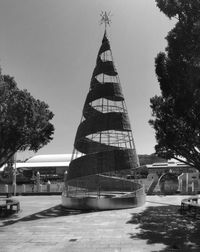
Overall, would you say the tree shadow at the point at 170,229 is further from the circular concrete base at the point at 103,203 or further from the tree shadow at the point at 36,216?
the tree shadow at the point at 36,216

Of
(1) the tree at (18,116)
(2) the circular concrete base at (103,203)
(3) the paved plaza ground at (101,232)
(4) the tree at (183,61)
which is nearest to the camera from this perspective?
(3) the paved plaza ground at (101,232)

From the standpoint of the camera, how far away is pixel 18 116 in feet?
75.7

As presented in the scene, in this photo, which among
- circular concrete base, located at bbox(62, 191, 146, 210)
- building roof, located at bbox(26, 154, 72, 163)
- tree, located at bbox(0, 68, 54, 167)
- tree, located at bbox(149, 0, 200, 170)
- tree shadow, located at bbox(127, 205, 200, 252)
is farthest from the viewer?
building roof, located at bbox(26, 154, 72, 163)

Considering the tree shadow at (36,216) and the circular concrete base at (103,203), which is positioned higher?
the circular concrete base at (103,203)

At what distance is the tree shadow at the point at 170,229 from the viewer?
12.8m

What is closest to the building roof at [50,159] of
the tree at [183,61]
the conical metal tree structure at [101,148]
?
the conical metal tree structure at [101,148]

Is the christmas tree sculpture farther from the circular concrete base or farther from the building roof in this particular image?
the building roof

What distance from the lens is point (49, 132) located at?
28.0m

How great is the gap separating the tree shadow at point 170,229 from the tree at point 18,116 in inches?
385

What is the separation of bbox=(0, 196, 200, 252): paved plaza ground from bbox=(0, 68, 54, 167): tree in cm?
562

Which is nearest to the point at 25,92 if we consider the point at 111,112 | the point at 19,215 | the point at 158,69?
the point at 111,112

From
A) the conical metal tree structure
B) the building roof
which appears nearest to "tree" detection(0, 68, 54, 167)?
the conical metal tree structure

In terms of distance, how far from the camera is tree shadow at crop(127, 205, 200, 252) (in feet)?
42.0

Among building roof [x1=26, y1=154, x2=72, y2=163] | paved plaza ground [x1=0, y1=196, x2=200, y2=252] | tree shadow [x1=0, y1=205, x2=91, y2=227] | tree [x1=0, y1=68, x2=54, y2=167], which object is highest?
tree [x1=0, y1=68, x2=54, y2=167]
